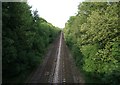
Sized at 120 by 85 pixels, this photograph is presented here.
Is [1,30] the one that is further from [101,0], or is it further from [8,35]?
[101,0]

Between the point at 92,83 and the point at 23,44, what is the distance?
335 inches

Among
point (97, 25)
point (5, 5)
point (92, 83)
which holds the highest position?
point (5, 5)

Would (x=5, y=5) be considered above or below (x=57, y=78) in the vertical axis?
above

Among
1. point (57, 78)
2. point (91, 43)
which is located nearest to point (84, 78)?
point (57, 78)

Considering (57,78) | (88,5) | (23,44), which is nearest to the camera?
(23,44)

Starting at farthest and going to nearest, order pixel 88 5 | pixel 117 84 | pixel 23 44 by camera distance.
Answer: pixel 88 5 → pixel 23 44 → pixel 117 84

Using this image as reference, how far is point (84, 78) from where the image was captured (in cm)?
3153

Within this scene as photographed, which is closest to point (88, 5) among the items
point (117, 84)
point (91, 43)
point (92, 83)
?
point (91, 43)

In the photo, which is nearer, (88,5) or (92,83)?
(92,83)

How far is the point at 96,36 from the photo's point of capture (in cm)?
2367

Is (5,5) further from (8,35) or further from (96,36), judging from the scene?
(96,36)

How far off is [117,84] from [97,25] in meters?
5.76

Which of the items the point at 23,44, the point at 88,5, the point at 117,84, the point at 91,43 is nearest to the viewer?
the point at 117,84

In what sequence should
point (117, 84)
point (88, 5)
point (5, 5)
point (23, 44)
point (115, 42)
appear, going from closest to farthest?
point (117, 84) → point (115, 42) → point (5, 5) → point (23, 44) → point (88, 5)
